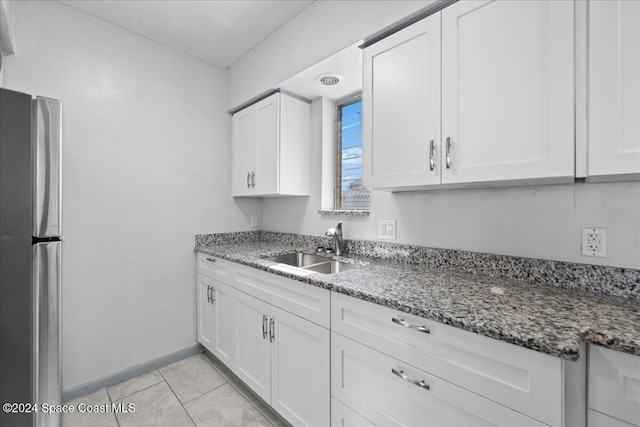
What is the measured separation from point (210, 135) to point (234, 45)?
30.4 inches

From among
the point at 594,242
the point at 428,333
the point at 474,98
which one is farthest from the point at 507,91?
the point at 428,333

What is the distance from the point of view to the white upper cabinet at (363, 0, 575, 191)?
0.97 metres

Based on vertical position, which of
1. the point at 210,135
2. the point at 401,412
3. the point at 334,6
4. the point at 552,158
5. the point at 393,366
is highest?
the point at 334,6

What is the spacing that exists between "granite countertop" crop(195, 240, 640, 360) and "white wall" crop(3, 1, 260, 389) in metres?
1.30

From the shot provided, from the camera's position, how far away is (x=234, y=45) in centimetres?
228

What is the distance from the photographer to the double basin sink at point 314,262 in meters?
1.83

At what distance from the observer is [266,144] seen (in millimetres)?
2227

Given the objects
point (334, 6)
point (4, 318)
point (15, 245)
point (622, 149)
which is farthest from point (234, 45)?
point (622, 149)

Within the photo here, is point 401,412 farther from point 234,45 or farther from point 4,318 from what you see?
point 234,45

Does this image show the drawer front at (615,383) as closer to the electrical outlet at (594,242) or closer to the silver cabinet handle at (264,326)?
the electrical outlet at (594,242)

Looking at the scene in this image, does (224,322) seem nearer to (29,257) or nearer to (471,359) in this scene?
(29,257)

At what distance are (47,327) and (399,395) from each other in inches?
45.1

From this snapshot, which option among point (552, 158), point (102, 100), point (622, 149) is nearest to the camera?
point (622, 149)

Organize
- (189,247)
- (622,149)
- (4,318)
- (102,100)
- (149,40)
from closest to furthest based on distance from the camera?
(4,318)
(622,149)
(102,100)
(149,40)
(189,247)
